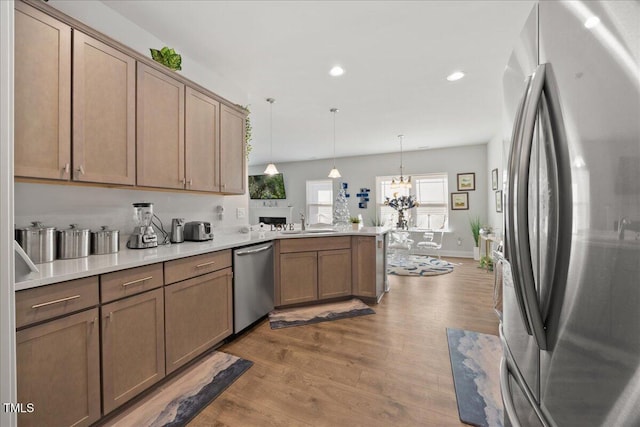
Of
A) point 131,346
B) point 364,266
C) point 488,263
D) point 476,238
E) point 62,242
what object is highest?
point 62,242

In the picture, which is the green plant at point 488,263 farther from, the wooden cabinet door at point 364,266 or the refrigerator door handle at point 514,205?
the refrigerator door handle at point 514,205

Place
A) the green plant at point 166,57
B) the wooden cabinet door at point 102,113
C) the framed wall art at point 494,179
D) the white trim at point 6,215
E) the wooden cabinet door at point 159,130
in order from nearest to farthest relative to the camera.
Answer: the white trim at point 6,215
the wooden cabinet door at point 102,113
the wooden cabinet door at point 159,130
the green plant at point 166,57
the framed wall art at point 494,179

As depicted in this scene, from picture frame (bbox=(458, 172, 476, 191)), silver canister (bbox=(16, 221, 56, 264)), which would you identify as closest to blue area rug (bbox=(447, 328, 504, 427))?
silver canister (bbox=(16, 221, 56, 264))

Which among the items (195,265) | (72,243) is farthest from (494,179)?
(72,243)

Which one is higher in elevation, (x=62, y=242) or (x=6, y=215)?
(x=6, y=215)

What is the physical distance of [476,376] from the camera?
72.7 inches

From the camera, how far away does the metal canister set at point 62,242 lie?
142cm

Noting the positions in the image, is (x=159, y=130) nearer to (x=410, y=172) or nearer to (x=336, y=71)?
(x=336, y=71)

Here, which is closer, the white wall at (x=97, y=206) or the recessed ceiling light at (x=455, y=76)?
the white wall at (x=97, y=206)

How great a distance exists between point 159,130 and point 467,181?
21.3 feet

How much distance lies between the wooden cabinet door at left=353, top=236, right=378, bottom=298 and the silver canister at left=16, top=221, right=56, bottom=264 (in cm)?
265

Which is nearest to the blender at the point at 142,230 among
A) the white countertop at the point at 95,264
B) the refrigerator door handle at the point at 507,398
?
the white countertop at the point at 95,264

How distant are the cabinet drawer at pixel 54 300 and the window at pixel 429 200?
613 cm

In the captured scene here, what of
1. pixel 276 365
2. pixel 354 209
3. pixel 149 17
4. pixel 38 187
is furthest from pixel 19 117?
pixel 354 209
